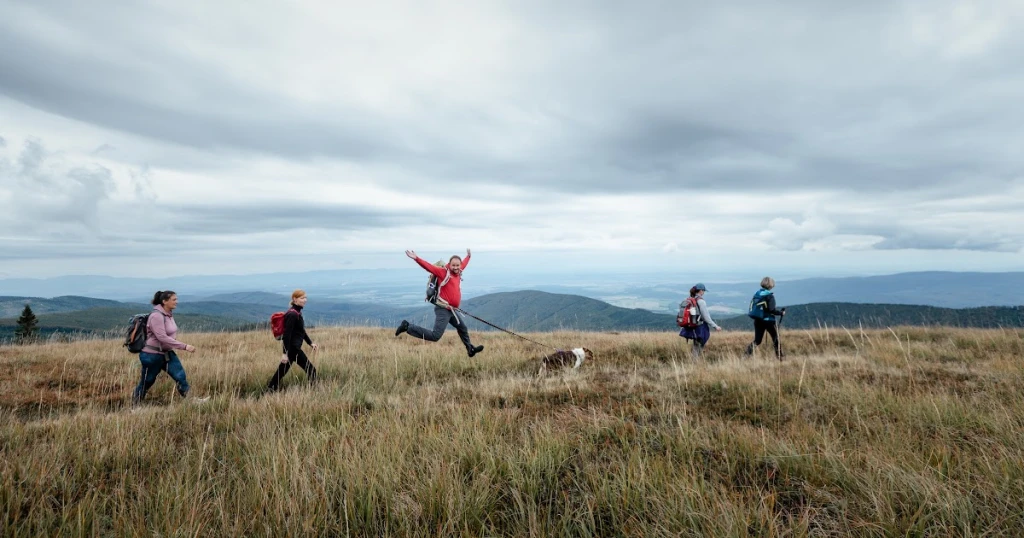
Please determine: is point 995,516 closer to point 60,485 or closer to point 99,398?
point 60,485

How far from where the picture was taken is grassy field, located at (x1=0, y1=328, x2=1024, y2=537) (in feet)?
8.80

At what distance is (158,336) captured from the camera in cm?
673

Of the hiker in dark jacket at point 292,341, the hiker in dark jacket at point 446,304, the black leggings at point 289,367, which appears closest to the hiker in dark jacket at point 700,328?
the hiker in dark jacket at point 446,304

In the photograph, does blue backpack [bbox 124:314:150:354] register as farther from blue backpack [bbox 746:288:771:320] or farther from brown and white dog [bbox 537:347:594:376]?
blue backpack [bbox 746:288:771:320]

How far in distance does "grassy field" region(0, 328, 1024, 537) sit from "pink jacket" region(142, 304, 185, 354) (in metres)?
0.94

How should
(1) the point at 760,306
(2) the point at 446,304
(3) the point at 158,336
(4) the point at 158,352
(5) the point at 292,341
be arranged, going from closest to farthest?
(3) the point at 158,336, (4) the point at 158,352, (5) the point at 292,341, (2) the point at 446,304, (1) the point at 760,306

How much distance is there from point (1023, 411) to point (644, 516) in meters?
5.05

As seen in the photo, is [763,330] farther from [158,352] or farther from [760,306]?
[158,352]

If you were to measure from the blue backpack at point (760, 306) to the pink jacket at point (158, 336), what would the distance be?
42.2ft

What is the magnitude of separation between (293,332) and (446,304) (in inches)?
139

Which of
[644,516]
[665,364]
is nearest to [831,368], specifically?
[665,364]

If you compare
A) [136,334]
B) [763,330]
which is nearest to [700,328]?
[763,330]

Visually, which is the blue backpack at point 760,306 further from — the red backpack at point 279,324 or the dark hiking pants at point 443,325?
the red backpack at point 279,324

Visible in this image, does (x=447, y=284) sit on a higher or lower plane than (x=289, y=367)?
higher
